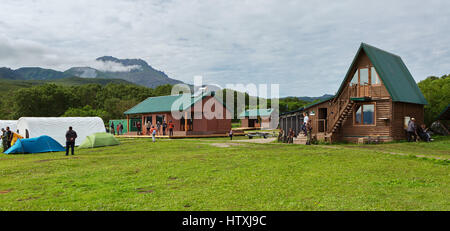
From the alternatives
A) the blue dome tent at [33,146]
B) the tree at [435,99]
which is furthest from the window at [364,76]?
the blue dome tent at [33,146]

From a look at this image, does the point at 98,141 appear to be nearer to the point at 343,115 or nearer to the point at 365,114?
the point at 343,115

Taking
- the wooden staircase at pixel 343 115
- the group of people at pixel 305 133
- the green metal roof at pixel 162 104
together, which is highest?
the green metal roof at pixel 162 104

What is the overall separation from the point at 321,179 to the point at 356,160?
4.87 metres

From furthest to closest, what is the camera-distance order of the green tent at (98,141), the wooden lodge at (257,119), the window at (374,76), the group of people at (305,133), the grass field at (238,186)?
the wooden lodge at (257,119) < the window at (374,76) < the green tent at (98,141) < the group of people at (305,133) < the grass field at (238,186)

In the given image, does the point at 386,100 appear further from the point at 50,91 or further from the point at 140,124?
the point at 50,91

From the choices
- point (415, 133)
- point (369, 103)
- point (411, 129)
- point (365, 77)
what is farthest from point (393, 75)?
point (415, 133)

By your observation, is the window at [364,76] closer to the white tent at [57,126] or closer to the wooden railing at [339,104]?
the wooden railing at [339,104]

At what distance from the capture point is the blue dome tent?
20.6 meters

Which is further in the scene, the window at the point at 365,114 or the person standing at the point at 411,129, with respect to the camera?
the window at the point at 365,114

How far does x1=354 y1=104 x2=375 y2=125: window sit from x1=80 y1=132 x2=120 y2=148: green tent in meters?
19.0

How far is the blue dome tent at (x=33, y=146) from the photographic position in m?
20.6

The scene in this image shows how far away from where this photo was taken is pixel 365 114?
79.8ft

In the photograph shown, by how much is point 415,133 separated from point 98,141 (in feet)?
76.2
